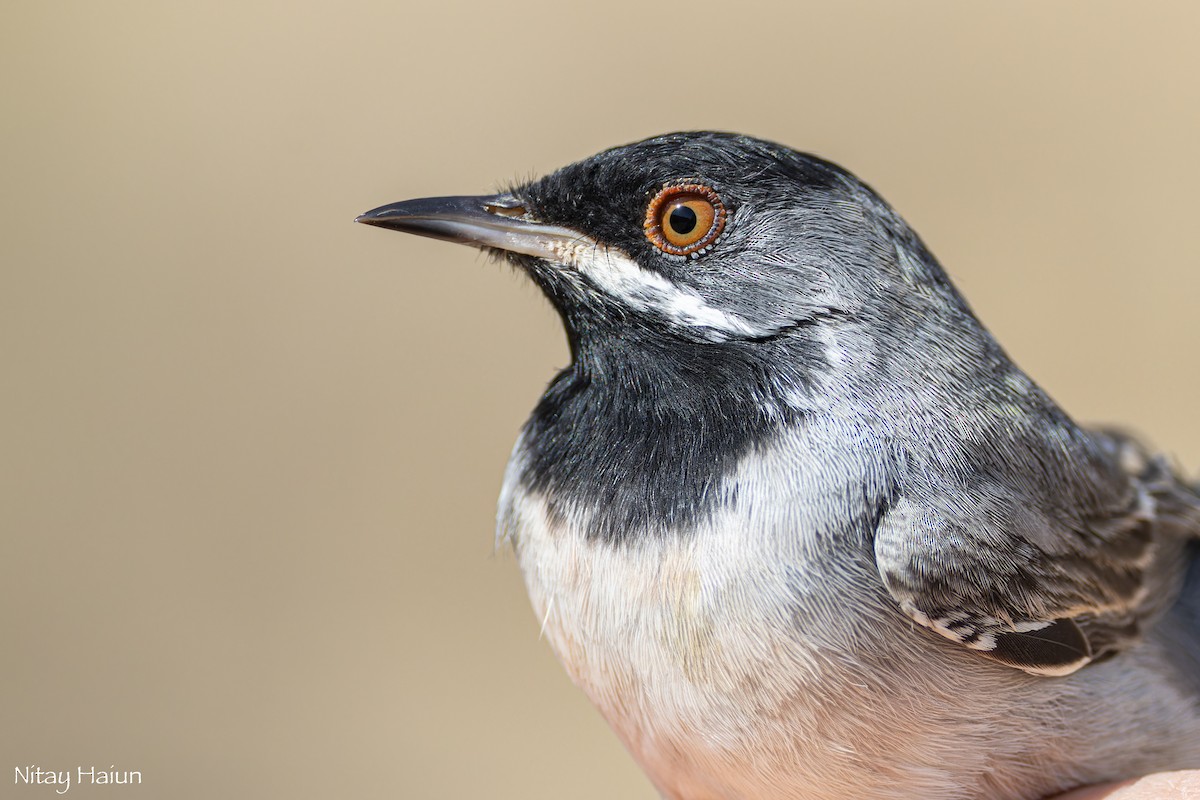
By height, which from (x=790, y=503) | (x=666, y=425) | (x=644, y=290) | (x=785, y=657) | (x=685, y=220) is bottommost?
(x=785, y=657)

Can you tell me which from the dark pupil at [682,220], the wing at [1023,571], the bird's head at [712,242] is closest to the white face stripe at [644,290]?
the bird's head at [712,242]

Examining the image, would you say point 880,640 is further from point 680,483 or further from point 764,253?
point 764,253

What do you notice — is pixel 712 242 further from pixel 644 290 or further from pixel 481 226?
pixel 481 226

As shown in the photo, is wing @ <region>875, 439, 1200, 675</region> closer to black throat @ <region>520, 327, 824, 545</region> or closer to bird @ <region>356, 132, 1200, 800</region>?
bird @ <region>356, 132, 1200, 800</region>

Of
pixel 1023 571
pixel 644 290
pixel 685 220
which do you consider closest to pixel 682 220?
pixel 685 220

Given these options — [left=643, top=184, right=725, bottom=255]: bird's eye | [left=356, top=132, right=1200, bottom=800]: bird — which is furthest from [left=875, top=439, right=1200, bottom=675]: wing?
[left=643, top=184, right=725, bottom=255]: bird's eye
